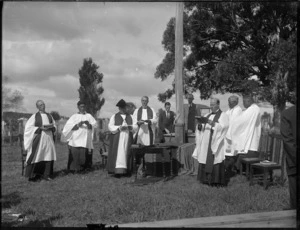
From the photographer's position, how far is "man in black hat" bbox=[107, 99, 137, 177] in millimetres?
6699

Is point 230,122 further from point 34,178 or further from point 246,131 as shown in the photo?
point 34,178

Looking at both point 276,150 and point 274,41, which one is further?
point 276,150

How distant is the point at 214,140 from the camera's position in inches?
239

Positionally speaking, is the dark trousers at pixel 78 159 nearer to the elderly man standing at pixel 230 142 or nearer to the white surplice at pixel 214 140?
the white surplice at pixel 214 140

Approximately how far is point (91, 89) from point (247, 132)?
268cm

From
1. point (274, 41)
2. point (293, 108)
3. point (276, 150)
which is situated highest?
point (274, 41)

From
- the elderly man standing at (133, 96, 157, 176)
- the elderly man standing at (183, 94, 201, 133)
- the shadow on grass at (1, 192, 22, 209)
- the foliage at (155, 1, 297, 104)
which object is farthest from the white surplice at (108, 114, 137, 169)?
the foliage at (155, 1, 297, 104)

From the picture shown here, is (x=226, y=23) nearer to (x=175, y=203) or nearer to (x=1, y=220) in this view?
(x=175, y=203)

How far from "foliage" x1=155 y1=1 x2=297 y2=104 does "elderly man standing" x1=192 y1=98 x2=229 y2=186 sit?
1479mm

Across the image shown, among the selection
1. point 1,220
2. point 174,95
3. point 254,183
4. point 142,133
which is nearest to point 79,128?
point 142,133

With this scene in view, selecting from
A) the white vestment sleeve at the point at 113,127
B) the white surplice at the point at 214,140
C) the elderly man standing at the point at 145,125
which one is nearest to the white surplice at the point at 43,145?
the white vestment sleeve at the point at 113,127

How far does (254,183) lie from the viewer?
581cm

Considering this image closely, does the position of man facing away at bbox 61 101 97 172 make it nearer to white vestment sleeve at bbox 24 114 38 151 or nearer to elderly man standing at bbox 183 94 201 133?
white vestment sleeve at bbox 24 114 38 151

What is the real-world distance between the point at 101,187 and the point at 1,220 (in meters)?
1.87
